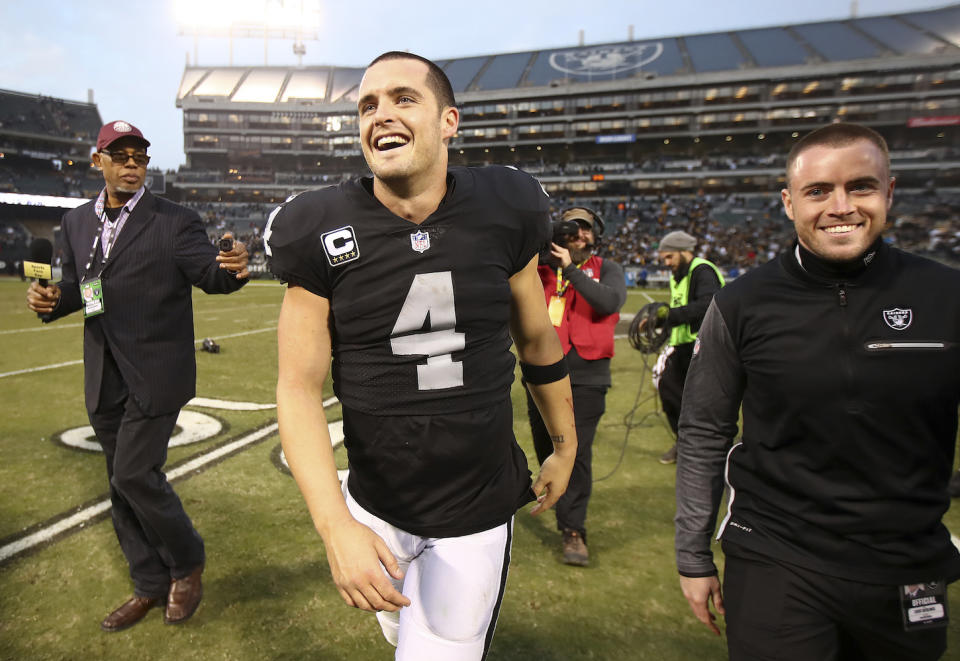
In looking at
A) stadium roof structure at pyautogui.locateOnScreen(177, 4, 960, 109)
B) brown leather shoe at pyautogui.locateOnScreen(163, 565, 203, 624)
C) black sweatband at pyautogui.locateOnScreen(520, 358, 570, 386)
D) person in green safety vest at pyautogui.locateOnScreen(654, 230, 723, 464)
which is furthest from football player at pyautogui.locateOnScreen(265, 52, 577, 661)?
stadium roof structure at pyautogui.locateOnScreen(177, 4, 960, 109)

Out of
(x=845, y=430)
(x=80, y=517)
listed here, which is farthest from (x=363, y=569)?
Result: (x=80, y=517)

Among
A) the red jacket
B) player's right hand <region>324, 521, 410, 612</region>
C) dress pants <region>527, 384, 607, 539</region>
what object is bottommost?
dress pants <region>527, 384, 607, 539</region>

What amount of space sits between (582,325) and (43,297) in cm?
306

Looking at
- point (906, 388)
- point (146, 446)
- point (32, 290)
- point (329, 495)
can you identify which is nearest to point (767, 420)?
point (906, 388)

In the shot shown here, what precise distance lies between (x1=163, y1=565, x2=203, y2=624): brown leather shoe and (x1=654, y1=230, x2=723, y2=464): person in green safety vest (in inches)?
151

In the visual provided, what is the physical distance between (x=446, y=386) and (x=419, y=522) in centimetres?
43

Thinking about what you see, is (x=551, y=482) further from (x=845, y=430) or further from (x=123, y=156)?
(x=123, y=156)

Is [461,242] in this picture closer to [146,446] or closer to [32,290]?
[146,446]

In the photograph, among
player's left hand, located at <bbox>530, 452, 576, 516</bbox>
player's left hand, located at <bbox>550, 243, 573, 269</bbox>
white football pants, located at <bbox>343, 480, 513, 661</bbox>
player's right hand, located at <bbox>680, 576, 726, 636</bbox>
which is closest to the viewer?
white football pants, located at <bbox>343, 480, 513, 661</bbox>

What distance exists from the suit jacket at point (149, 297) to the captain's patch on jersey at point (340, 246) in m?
1.54

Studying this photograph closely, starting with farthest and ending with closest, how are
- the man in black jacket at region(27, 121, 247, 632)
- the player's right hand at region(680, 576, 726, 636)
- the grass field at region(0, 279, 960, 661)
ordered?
the man in black jacket at region(27, 121, 247, 632) < the grass field at region(0, 279, 960, 661) < the player's right hand at region(680, 576, 726, 636)

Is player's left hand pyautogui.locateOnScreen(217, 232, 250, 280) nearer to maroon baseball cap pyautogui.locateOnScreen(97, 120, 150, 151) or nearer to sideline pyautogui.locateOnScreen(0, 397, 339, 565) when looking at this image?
maroon baseball cap pyautogui.locateOnScreen(97, 120, 150, 151)

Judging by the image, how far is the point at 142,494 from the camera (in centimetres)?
278

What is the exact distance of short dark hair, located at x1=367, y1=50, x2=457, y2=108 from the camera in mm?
1749
